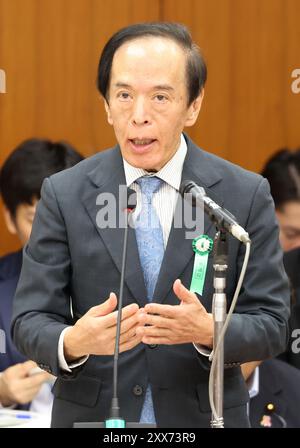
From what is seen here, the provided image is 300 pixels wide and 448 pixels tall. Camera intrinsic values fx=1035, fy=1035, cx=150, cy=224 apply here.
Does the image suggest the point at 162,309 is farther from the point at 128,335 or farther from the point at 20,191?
the point at 20,191

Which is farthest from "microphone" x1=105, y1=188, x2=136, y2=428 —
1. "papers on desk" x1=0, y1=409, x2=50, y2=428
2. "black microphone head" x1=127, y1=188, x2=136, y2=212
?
"papers on desk" x1=0, y1=409, x2=50, y2=428

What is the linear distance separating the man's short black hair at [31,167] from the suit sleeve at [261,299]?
1544 millimetres

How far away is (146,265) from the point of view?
228cm

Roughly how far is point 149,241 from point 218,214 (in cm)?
39

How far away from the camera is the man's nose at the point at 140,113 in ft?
7.25

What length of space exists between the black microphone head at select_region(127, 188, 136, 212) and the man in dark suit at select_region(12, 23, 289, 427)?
0.04 metres

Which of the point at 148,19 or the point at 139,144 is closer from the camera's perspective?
the point at 139,144

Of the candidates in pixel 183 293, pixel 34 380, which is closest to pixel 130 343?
pixel 183 293

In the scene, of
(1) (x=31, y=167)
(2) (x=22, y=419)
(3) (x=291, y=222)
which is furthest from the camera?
(3) (x=291, y=222)

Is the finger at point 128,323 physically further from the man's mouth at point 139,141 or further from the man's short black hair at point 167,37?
the man's short black hair at point 167,37

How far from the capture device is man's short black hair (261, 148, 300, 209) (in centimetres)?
420

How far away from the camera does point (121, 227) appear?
7.45ft
